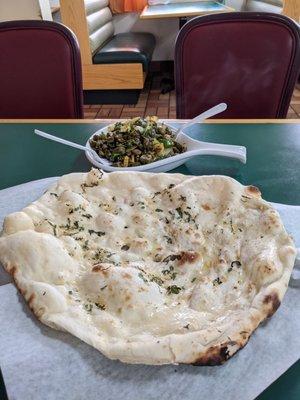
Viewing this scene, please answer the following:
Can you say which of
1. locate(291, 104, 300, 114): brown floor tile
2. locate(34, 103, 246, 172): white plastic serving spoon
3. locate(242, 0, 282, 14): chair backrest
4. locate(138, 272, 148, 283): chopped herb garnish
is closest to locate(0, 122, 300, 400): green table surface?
locate(34, 103, 246, 172): white plastic serving spoon

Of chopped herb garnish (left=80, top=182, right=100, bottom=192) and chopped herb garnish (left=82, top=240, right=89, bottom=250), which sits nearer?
chopped herb garnish (left=82, top=240, right=89, bottom=250)

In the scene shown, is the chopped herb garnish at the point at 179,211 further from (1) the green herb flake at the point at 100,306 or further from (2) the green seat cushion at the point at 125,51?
(2) the green seat cushion at the point at 125,51

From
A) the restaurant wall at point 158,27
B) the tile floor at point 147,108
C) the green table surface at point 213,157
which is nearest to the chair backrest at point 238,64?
the green table surface at point 213,157

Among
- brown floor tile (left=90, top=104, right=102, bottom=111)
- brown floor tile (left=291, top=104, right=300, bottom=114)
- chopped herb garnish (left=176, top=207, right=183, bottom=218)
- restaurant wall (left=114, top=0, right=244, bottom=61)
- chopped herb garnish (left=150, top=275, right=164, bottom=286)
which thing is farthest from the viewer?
restaurant wall (left=114, top=0, right=244, bottom=61)

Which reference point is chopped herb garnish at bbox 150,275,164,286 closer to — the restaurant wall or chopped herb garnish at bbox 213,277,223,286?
chopped herb garnish at bbox 213,277,223,286

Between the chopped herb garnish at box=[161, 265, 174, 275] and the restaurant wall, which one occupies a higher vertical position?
the chopped herb garnish at box=[161, 265, 174, 275]

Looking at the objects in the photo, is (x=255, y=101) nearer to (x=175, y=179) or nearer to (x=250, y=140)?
(x=250, y=140)

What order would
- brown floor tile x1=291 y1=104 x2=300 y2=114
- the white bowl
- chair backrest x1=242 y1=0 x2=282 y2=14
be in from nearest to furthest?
the white bowl, brown floor tile x1=291 y1=104 x2=300 y2=114, chair backrest x1=242 y1=0 x2=282 y2=14
